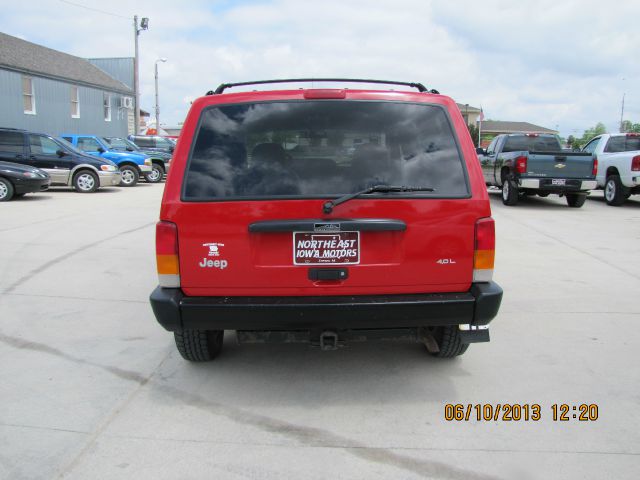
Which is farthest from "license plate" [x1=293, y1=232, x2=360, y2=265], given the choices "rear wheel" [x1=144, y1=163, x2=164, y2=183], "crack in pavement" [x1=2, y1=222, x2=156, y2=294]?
"rear wheel" [x1=144, y1=163, x2=164, y2=183]

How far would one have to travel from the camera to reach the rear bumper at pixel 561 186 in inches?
512

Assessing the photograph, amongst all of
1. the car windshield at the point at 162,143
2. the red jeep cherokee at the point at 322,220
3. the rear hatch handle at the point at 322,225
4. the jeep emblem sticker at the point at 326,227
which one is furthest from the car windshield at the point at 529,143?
the car windshield at the point at 162,143

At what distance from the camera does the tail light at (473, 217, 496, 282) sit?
323 cm

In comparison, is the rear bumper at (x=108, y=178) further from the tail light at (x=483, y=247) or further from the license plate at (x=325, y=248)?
the tail light at (x=483, y=247)

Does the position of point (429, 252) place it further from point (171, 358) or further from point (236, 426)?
point (171, 358)

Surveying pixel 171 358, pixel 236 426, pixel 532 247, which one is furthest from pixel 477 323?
pixel 532 247

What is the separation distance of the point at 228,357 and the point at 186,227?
1.35 m

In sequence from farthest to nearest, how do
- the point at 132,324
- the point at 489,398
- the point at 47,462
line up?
1. the point at 132,324
2. the point at 489,398
3. the point at 47,462

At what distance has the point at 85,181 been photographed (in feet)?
54.7

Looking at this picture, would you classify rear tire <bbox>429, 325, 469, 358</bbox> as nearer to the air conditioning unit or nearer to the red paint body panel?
the red paint body panel

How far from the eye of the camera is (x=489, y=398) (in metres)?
3.45

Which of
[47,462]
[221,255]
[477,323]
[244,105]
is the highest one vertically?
[244,105]

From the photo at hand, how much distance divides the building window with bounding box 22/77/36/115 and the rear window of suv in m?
27.9

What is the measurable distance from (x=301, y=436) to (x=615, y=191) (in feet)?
44.6
